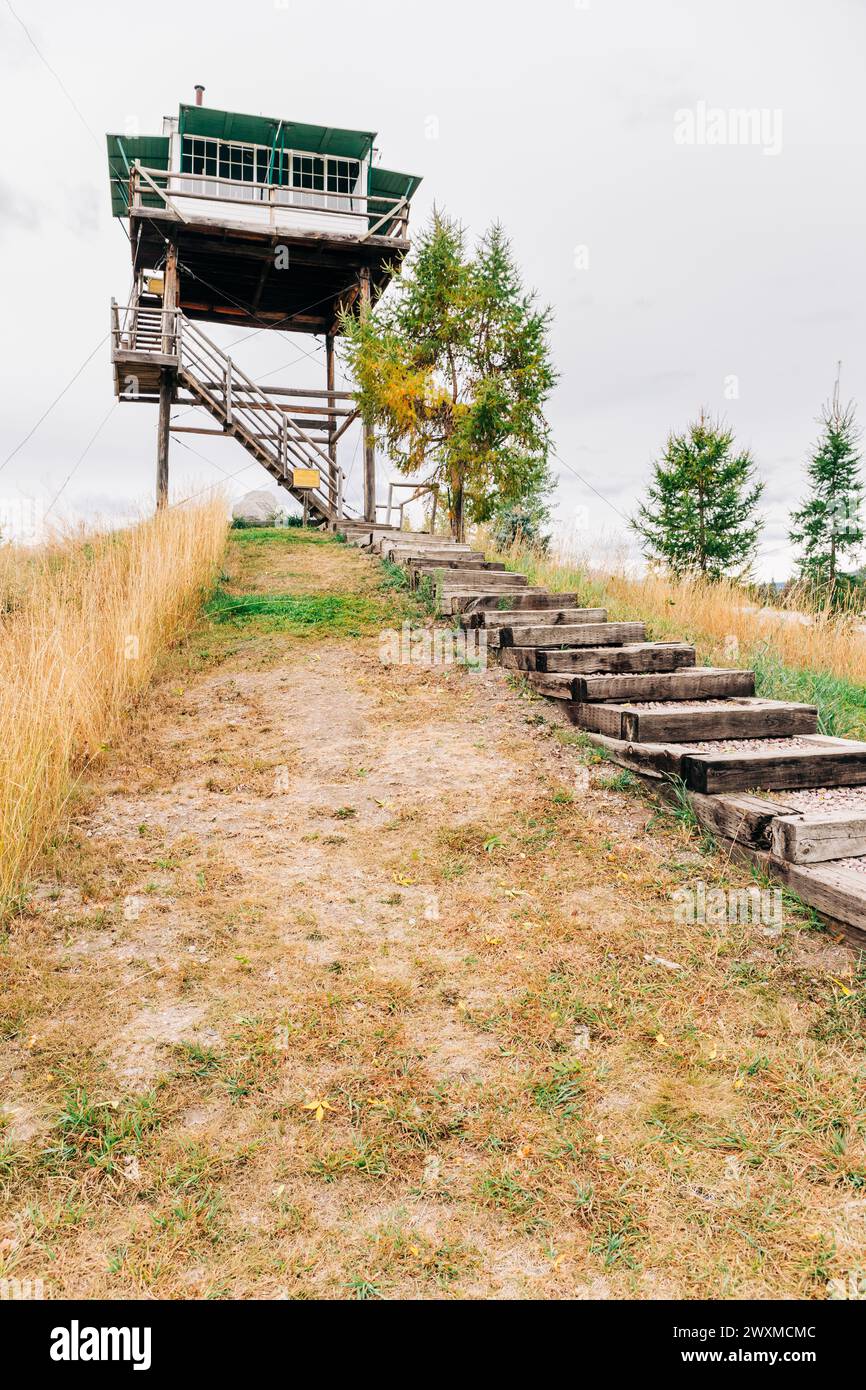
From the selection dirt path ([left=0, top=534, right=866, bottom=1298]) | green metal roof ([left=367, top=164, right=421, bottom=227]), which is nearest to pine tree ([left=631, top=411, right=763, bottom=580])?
green metal roof ([left=367, top=164, right=421, bottom=227])

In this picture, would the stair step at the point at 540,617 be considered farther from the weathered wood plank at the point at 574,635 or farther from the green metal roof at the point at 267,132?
the green metal roof at the point at 267,132

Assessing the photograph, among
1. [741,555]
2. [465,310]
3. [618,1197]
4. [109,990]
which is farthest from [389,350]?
[741,555]

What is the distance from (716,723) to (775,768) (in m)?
0.69

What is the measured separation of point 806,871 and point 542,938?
1.11m

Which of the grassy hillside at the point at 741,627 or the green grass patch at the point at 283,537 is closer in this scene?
the grassy hillside at the point at 741,627

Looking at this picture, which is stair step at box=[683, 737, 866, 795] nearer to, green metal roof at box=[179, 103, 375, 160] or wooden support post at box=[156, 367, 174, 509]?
wooden support post at box=[156, 367, 174, 509]

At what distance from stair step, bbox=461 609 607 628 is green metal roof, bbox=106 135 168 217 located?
16341 mm

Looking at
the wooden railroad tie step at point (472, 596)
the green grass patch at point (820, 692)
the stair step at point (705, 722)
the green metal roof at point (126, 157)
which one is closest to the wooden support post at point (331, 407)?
the green metal roof at point (126, 157)

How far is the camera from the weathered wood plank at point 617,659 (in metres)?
5.92

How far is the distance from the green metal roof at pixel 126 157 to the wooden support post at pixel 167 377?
143 inches

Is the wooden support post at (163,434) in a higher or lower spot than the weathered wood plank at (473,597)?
higher

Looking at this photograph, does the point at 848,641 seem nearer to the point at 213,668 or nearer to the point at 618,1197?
the point at 213,668

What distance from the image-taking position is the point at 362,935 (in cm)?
329

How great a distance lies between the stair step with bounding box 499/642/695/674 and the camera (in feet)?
19.4
